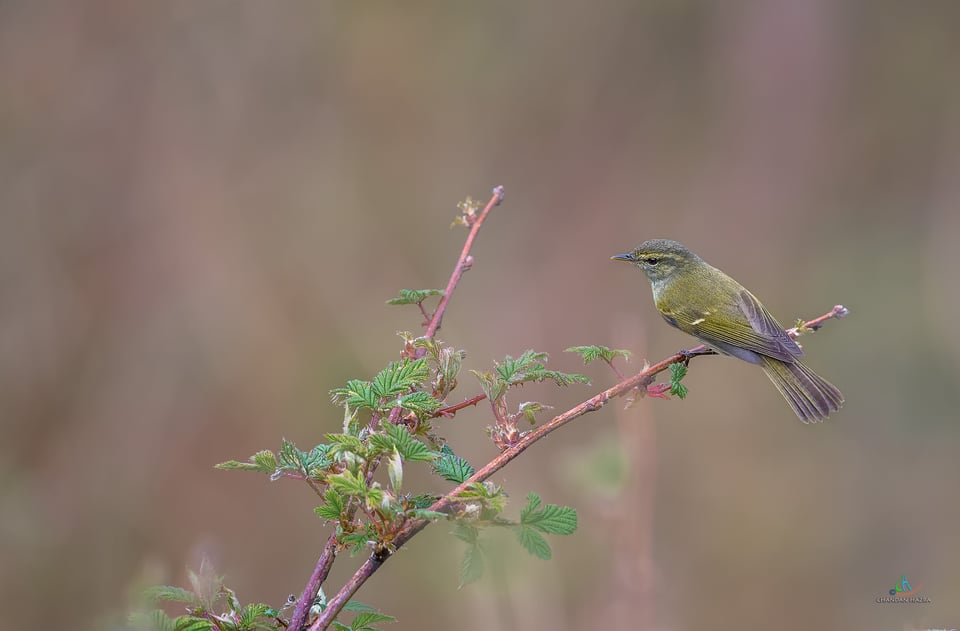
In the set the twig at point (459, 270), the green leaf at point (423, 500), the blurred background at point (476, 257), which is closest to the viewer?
the green leaf at point (423, 500)

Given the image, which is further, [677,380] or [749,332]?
A: [749,332]

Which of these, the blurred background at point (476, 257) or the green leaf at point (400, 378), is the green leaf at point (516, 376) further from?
the blurred background at point (476, 257)

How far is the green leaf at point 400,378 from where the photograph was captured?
1803mm

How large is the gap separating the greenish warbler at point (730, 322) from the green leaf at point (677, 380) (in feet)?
5.17

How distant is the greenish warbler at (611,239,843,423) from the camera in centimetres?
408

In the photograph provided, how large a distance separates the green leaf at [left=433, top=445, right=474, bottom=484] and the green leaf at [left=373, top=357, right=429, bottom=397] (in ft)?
0.56

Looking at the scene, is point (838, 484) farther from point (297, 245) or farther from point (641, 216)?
point (297, 245)

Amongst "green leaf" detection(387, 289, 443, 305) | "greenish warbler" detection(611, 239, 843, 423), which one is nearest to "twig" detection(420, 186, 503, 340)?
"green leaf" detection(387, 289, 443, 305)

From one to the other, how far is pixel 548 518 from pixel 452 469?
9.3 inches

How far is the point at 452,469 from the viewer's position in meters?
1.85

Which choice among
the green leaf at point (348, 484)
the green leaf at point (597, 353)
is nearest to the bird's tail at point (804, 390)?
the green leaf at point (597, 353)

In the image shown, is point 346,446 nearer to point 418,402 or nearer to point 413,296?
point 418,402

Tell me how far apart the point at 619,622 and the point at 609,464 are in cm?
50

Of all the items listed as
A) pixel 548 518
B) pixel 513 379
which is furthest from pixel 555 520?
pixel 513 379
